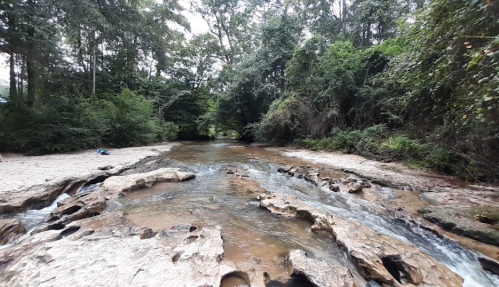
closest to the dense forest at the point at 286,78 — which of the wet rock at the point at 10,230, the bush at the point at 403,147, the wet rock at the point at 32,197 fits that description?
the bush at the point at 403,147

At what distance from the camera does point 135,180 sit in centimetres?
485

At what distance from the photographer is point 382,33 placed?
1481 cm

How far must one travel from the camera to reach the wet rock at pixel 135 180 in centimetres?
433

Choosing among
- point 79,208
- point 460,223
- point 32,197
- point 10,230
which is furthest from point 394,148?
point 32,197

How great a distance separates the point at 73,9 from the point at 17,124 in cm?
491

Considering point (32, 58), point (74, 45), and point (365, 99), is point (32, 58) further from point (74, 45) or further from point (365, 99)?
point (365, 99)

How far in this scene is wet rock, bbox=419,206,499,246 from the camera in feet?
8.62

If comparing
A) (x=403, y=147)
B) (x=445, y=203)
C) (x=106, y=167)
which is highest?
(x=403, y=147)

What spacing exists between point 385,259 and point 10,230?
4826mm

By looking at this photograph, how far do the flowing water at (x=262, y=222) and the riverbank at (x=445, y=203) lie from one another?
23 cm

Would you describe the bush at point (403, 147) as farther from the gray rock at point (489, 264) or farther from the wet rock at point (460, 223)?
the gray rock at point (489, 264)

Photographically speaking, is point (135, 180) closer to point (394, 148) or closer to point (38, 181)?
point (38, 181)

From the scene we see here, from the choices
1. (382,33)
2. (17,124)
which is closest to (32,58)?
(17,124)

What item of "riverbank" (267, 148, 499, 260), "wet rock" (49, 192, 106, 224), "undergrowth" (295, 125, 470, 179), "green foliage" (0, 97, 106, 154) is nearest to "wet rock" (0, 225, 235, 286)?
"wet rock" (49, 192, 106, 224)
